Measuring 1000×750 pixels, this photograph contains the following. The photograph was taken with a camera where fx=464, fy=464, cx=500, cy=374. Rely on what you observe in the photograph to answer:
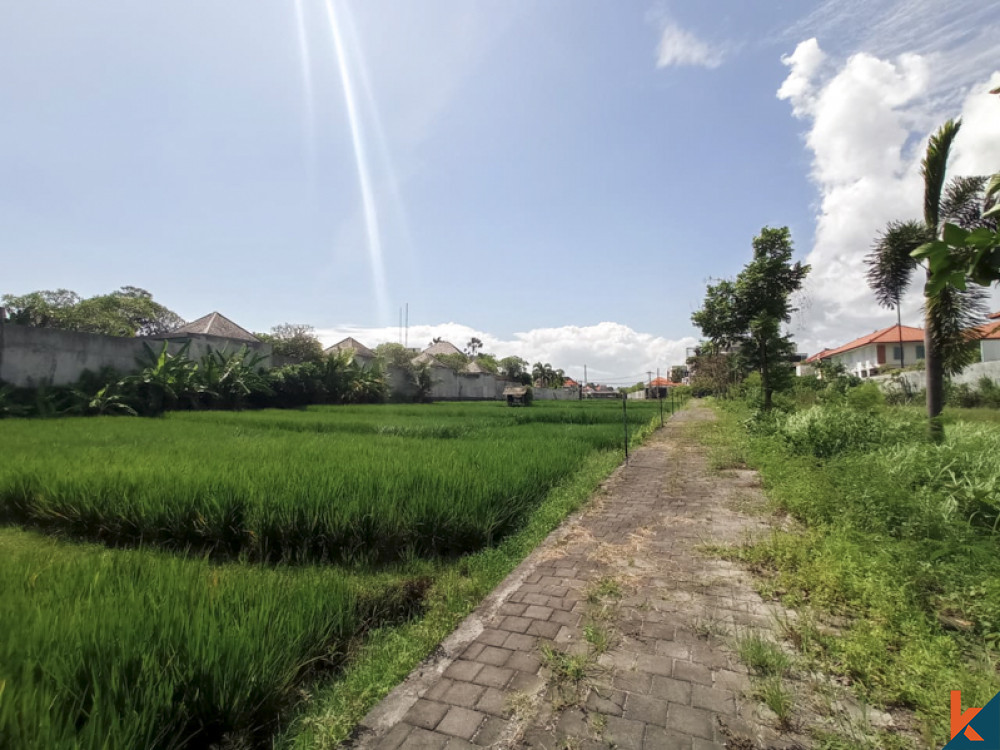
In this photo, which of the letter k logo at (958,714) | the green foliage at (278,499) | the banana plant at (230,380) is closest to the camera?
the letter k logo at (958,714)

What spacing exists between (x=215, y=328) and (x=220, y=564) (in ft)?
92.0

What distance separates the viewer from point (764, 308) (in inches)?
473

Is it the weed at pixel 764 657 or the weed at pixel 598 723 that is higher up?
the weed at pixel 764 657

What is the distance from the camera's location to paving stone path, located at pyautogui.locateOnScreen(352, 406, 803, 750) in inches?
76.6

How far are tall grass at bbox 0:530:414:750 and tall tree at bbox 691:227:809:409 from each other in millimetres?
12227

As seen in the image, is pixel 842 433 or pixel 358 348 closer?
pixel 842 433

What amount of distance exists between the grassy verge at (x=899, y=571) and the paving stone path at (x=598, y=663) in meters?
0.39

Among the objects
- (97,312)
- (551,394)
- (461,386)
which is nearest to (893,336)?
(551,394)

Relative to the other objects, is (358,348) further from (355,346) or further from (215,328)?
(215,328)

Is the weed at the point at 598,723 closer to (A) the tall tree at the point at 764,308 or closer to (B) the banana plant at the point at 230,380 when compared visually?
(A) the tall tree at the point at 764,308

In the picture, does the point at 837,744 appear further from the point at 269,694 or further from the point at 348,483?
the point at 348,483

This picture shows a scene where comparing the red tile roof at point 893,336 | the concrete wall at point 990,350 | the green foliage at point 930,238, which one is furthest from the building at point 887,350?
the green foliage at point 930,238

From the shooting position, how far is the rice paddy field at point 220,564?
1.91 metres

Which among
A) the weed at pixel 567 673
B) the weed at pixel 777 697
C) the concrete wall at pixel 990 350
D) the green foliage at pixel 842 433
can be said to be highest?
the concrete wall at pixel 990 350
